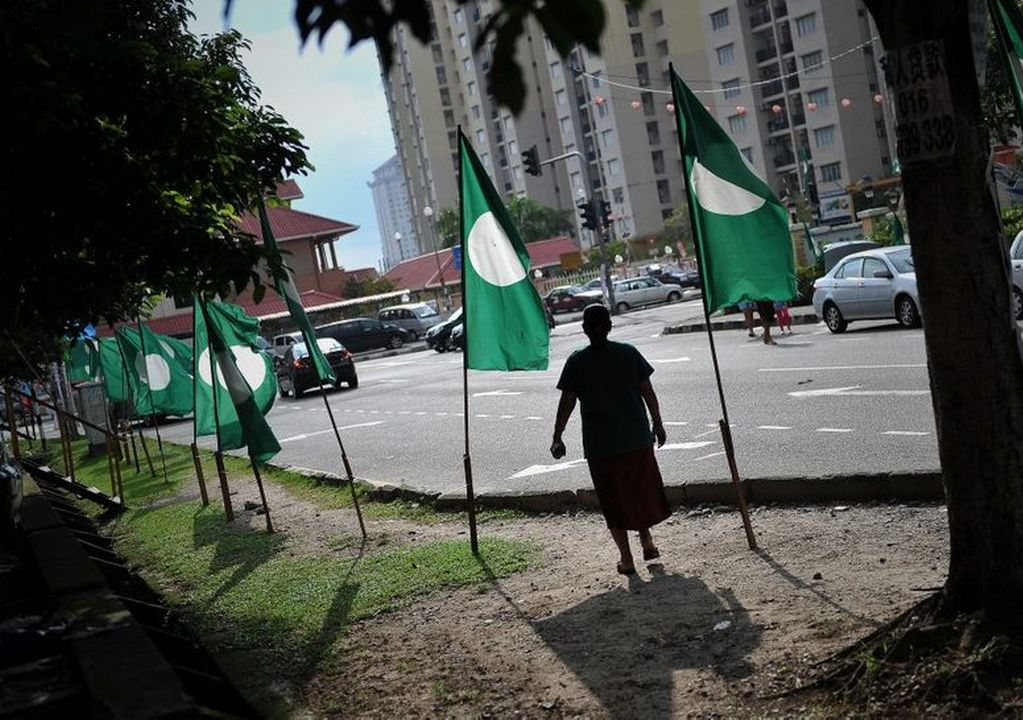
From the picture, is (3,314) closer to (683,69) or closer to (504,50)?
(504,50)

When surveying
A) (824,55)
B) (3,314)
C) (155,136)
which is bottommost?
(3,314)

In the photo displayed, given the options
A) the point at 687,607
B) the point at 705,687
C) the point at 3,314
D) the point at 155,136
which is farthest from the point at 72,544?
the point at 705,687

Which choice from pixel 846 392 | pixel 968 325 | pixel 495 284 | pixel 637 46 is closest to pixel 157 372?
pixel 846 392

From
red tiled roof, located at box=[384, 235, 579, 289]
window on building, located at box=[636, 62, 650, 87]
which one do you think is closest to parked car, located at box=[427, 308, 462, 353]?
red tiled roof, located at box=[384, 235, 579, 289]

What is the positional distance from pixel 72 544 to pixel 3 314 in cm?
228

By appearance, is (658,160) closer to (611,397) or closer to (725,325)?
(725,325)

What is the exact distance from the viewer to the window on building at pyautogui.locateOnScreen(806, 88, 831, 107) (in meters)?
93.7

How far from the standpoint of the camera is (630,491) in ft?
27.1

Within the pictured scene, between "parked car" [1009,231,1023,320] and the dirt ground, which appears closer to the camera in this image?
the dirt ground

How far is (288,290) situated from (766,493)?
14.0 ft

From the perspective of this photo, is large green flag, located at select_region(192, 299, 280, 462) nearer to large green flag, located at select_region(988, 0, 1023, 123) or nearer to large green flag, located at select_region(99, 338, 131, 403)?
large green flag, located at select_region(988, 0, 1023, 123)

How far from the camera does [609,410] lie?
26.9ft

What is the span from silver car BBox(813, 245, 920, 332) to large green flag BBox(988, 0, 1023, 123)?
16677 mm

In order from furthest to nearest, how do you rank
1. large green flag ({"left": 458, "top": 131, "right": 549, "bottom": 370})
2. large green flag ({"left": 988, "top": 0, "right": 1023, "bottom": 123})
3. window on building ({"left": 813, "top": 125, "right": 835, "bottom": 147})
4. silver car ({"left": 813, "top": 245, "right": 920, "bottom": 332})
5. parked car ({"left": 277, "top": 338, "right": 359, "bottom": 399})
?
window on building ({"left": 813, "top": 125, "right": 835, "bottom": 147})
parked car ({"left": 277, "top": 338, "right": 359, "bottom": 399})
silver car ({"left": 813, "top": 245, "right": 920, "bottom": 332})
large green flag ({"left": 458, "top": 131, "right": 549, "bottom": 370})
large green flag ({"left": 988, "top": 0, "right": 1023, "bottom": 123})
